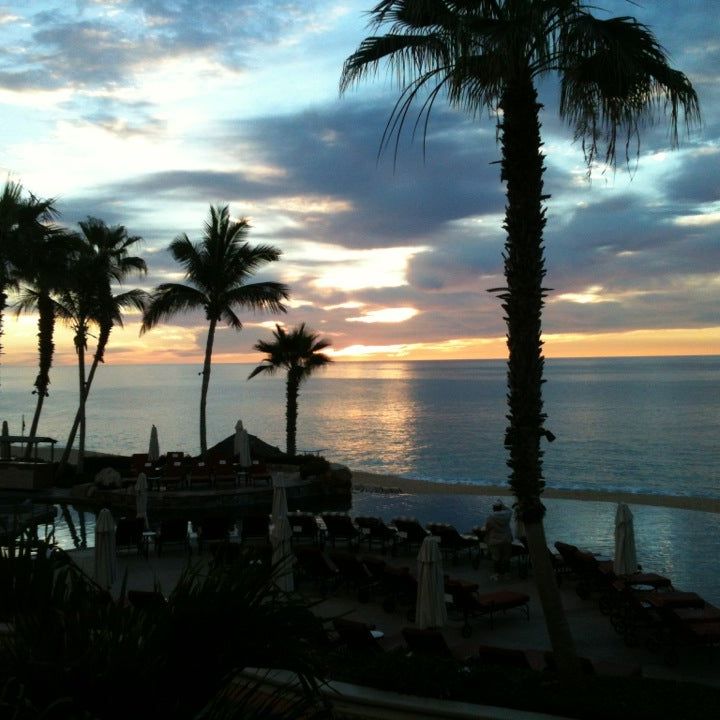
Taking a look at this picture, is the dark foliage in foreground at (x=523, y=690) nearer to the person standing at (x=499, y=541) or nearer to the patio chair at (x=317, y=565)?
the patio chair at (x=317, y=565)

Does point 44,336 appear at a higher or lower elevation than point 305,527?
higher

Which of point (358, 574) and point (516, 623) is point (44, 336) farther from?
point (516, 623)

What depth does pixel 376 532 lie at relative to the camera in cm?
1573

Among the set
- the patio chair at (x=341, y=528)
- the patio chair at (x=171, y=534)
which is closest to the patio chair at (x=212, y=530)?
the patio chair at (x=171, y=534)

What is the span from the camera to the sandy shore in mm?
27709

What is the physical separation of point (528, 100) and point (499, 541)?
7.89 meters

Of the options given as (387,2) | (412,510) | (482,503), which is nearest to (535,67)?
(387,2)

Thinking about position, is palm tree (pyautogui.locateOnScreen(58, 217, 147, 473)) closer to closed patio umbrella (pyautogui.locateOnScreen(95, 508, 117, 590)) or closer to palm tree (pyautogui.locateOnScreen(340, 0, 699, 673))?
closed patio umbrella (pyautogui.locateOnScreen(95, 508, 117, 590))

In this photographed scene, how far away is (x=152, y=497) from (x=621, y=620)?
16764 millimetres

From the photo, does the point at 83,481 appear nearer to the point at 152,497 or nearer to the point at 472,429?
the point at 152,497

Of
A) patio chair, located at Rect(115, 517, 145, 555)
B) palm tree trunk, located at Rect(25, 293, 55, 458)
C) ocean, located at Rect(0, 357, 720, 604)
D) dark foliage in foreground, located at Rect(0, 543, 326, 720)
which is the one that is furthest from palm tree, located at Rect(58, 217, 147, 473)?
dark foliage in foreground, located at Rect(0, 543, 326, 720)

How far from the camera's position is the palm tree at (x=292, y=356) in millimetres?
35781

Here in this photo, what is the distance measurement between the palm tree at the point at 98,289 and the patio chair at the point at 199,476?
6656mm

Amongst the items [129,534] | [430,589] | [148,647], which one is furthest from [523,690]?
[129,534]
